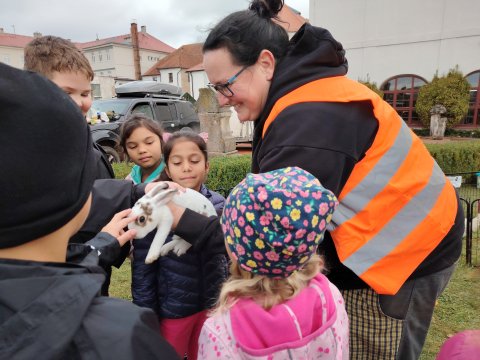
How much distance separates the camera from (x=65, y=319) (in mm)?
771

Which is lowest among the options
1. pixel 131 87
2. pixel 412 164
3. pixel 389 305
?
pixel 389 305

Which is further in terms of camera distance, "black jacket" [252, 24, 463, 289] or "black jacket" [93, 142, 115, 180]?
"black jacket" [93, 142, 115, 180]

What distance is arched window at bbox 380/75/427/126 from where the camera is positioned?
19.7 m

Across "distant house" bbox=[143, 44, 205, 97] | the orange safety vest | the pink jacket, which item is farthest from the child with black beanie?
"distant house" bbox=[143, 44, 205, 97]

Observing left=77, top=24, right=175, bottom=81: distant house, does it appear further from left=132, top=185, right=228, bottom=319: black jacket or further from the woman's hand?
the woman's hand

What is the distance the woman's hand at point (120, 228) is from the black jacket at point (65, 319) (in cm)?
66

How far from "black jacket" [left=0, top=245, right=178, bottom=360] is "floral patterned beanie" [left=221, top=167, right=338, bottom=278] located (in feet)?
1.38

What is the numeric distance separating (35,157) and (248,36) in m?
1.21

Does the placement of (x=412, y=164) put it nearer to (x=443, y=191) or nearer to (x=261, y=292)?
(x=443, y=191)

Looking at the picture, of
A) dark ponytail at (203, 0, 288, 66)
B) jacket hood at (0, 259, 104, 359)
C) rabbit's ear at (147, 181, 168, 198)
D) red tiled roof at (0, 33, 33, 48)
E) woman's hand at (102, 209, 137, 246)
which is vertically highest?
red tiled roof at (0, 33, 33, 48)

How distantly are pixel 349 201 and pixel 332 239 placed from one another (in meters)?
0.23

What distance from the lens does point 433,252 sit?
1.63 metres

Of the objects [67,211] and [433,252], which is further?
[433,252]

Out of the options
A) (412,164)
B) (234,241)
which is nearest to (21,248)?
(234,241)
